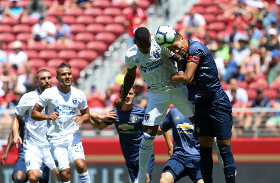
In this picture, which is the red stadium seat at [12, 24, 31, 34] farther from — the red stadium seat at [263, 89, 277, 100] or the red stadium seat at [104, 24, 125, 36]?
the red stadium seat at [263, 89, 277, 100]

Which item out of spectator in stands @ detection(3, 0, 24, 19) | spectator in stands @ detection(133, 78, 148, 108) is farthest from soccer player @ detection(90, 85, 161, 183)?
spectator in stands @ detection(3, 0, 24, 19)

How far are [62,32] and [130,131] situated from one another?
8761 millimetres

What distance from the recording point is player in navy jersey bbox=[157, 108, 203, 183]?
775 cm

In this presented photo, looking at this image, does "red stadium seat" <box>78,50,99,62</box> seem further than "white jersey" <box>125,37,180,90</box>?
Yes

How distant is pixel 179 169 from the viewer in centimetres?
773

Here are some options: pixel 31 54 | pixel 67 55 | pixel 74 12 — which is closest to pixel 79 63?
pixel 67 55

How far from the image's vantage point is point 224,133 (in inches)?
251

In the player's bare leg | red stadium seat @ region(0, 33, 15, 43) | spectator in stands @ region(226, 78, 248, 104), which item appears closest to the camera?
the player's bare leg

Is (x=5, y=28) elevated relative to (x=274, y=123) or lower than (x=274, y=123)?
elevated

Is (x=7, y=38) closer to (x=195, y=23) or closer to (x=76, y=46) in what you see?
(x=76, y=46)

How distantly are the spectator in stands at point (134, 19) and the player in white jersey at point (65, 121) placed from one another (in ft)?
24.0

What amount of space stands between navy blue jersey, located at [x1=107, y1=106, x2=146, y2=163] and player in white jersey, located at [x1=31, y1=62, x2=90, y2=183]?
101 centimetres

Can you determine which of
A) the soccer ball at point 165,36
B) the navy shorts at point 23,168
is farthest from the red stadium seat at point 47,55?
the soccer ball at point 165,36

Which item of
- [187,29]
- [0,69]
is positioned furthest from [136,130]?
[0,69]
